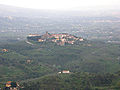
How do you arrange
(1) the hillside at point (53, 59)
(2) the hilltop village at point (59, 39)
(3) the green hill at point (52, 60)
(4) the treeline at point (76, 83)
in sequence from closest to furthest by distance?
(4) the treeline at point (76, 83)
(3) the green hill at point (52, 60)
(1) the hillside at point (53, 59)
(2) the hilltop village at point (59, 39)

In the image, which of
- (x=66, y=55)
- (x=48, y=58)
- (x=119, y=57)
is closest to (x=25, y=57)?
(x=48, y=58)

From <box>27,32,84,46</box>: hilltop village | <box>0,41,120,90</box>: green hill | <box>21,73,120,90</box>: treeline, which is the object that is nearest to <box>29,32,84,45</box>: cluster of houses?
<box>27,32,84,46</box>: hilltop village

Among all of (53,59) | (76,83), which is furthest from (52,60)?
(76,83)

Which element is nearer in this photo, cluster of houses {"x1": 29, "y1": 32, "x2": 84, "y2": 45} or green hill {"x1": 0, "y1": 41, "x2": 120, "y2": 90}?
green hill {"x1": 0, "y1": 41, "x2": 120, "y2": 90}

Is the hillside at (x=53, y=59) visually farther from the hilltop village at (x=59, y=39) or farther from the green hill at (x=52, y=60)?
the hilltop village at (x=59, y=39)

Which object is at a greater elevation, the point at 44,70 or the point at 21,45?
the point at 21,45

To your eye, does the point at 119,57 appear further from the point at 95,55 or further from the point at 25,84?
the point at 25,84

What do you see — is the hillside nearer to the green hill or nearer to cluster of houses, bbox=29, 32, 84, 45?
the green hill

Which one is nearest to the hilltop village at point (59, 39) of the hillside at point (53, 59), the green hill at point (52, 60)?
the green hill at point (52, 60)

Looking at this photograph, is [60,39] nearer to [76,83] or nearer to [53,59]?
[53,59]

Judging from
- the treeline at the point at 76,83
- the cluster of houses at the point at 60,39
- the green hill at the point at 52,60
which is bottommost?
the treeline at the point at 76,83

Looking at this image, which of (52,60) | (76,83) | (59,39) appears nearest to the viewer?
(76,83)
